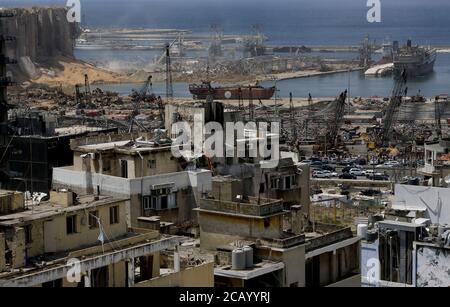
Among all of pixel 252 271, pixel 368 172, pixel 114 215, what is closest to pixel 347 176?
pixel 368 172

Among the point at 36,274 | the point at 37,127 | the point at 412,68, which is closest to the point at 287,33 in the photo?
the point at 412,68

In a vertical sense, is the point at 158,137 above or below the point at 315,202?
above

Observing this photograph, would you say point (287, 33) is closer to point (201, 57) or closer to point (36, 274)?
point (201, 57)

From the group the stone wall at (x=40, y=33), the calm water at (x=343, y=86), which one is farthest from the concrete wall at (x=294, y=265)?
the stone wall at (x=40, y=33)

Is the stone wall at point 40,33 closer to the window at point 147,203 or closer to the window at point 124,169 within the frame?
the window at point 124,169

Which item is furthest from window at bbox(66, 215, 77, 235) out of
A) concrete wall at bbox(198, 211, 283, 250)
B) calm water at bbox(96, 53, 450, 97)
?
calm water at bbox(96, 53, 450, 97)

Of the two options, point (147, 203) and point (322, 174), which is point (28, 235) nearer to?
point (147, 203)
